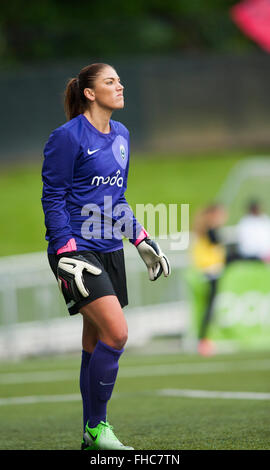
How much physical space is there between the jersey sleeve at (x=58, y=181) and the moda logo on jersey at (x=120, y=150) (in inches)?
11.6

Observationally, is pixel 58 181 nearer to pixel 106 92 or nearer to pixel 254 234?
pixel 106 92

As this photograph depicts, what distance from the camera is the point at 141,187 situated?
25.2 m

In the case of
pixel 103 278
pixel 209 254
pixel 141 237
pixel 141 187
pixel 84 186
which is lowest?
pixel 141 187

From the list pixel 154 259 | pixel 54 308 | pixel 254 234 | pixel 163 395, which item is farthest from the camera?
pixel 54 308

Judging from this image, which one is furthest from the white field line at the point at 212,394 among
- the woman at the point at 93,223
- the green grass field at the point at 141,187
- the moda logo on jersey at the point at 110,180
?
the green grass field at the point at 141,187

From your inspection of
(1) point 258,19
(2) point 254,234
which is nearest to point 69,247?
(2) point 254,234

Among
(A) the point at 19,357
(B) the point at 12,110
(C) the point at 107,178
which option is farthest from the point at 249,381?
(B) the point at 12,110

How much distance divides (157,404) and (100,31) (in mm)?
19209

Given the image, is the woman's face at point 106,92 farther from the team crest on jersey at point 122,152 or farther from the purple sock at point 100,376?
the purple sock at point 100,376

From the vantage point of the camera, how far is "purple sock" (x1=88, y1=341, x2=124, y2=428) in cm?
528

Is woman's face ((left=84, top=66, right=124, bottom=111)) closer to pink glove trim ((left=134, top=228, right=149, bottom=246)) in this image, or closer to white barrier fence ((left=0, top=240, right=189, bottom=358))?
pink glove trim ((left=134, top=228, right=149, bottom=246))

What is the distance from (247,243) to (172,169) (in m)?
12.1
